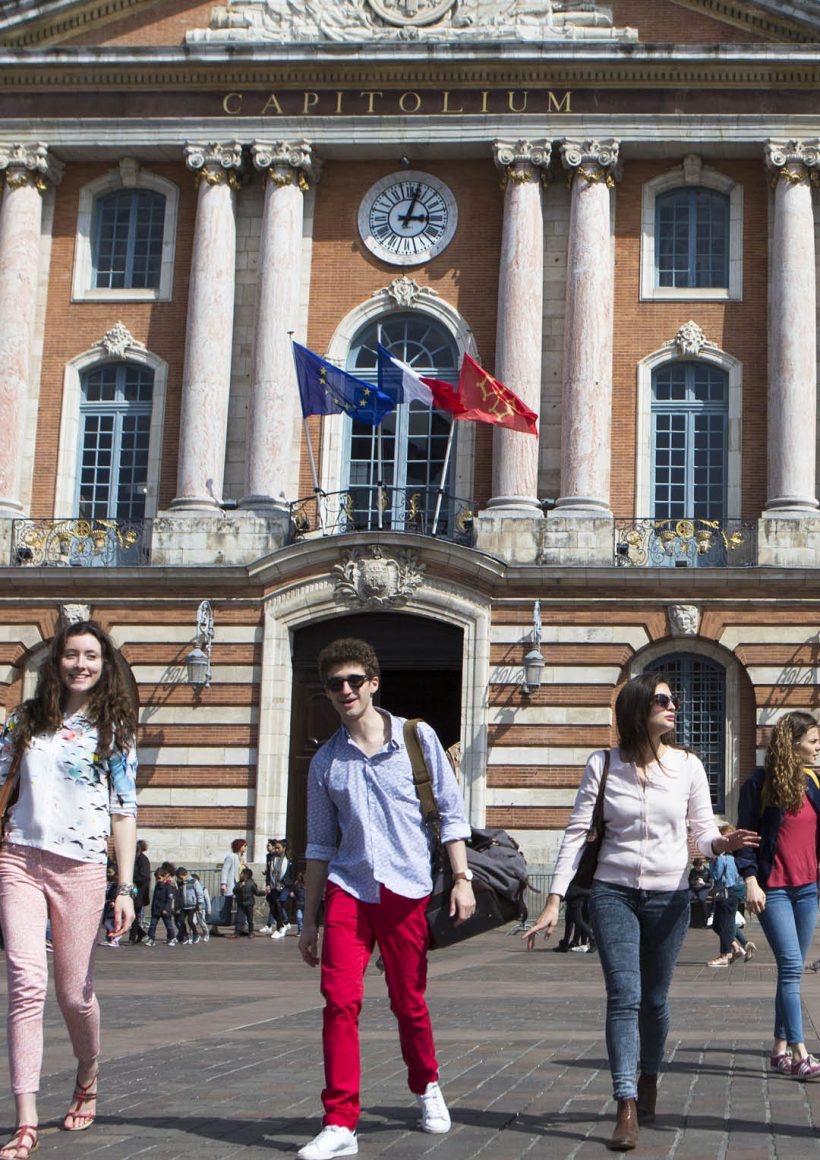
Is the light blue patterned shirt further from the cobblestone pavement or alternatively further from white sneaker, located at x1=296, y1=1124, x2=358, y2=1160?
the cobblestone pavement

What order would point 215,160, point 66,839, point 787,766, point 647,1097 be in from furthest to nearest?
point 215,160 → point 787,766 → point 647,1097 → point 66,839

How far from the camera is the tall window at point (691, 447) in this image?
2986cm

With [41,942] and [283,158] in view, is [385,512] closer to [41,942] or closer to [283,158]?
[283,158]

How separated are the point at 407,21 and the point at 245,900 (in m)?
15.6

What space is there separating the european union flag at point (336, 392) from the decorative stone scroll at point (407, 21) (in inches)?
247

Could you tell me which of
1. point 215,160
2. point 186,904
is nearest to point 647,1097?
point 186,904

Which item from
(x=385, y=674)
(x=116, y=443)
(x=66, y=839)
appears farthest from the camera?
(x=116, y=443)

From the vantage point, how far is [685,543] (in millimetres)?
28984

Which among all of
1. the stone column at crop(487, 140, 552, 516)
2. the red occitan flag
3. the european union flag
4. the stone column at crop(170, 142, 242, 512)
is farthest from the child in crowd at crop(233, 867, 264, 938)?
the red occitan flag

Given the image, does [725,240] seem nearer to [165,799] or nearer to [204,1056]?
[165,799]

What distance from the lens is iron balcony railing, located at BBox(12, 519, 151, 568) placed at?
29906 mm

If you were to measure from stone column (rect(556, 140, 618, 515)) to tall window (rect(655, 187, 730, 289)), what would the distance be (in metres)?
1.15

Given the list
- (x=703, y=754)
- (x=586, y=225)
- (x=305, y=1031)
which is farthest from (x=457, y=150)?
(x=305, y=1031)

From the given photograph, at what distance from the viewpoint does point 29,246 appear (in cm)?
3083
